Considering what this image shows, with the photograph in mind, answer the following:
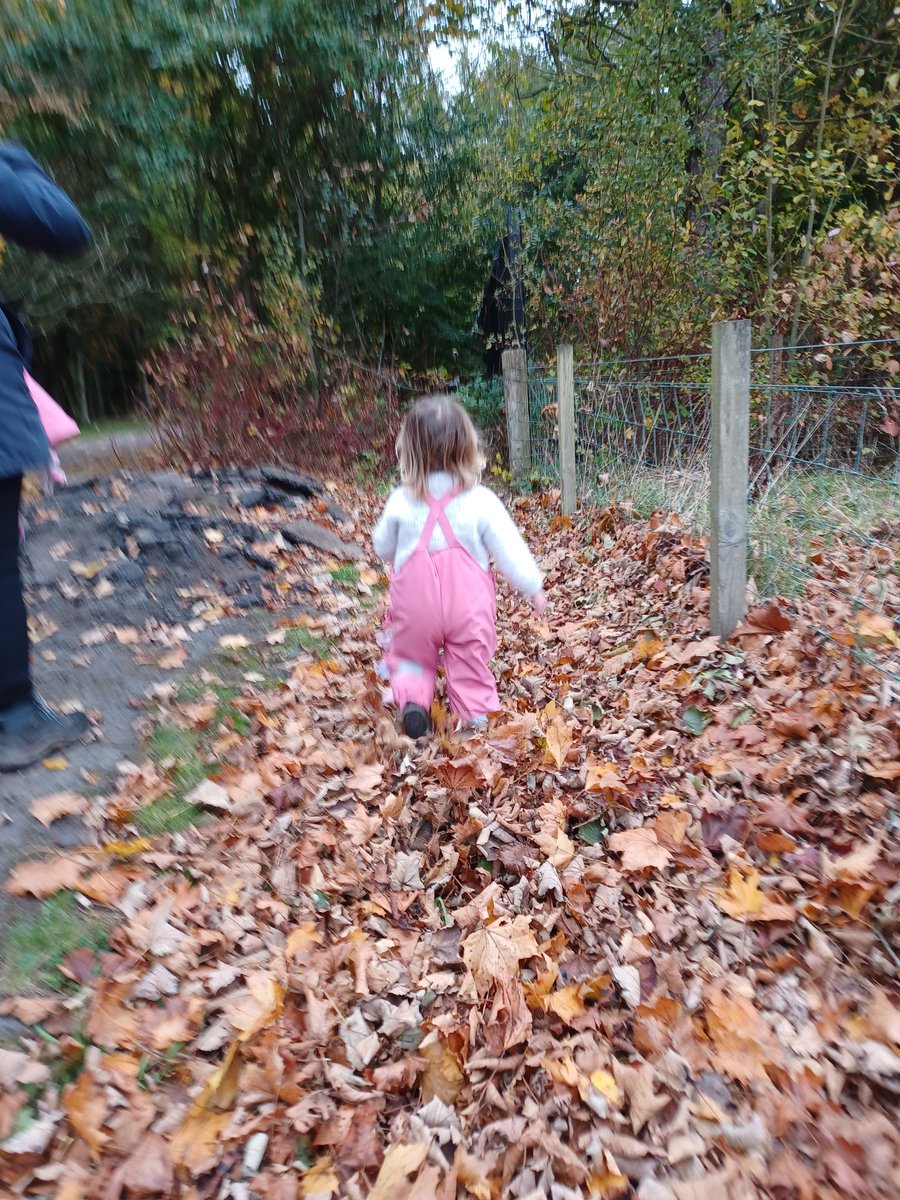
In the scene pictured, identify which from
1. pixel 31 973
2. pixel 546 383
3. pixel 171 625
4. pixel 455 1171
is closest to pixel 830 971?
pixel 455 1171

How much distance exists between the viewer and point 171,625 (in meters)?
4.48

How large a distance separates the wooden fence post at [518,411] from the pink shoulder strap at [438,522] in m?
5.18

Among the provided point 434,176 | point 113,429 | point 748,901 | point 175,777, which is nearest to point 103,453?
point 434,176

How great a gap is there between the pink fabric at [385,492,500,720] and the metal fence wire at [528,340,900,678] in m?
1.50

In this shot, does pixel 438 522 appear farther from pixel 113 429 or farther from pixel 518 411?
pixel 113 429

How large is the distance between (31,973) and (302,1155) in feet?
2.80

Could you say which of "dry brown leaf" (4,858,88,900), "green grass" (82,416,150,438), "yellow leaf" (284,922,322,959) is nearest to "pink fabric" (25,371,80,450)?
"dry brown leaf" (4,858,88,900)

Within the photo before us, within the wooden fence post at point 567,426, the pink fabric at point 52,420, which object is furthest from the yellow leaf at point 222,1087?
the wooden fence post at point 567,426

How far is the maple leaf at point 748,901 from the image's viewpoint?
2213 mm

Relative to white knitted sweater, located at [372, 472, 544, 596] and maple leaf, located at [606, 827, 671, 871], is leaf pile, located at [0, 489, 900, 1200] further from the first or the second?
white knitted sweater, located at [372, 472, 544, 596]

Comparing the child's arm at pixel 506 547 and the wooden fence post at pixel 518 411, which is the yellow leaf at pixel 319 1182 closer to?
the child's arm at pixel 506 547

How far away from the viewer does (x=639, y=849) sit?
2.52 metres

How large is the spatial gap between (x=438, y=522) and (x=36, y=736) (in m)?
1.72

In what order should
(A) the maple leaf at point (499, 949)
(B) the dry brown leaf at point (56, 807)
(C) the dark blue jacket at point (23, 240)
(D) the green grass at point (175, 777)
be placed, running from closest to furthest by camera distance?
Result: (A) the maple leaf at point (499, 949) < (C) the dark blue jacket at point (23, 240) < (B) the dry brown leaf at point (56, 807) < (D) the green grass at point (175, 777)
